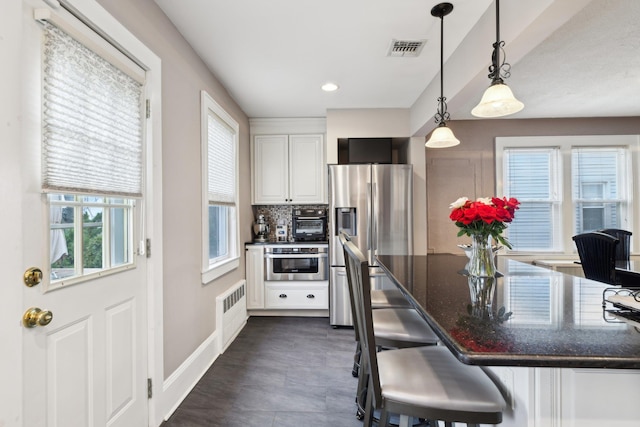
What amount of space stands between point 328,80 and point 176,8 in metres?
1.41

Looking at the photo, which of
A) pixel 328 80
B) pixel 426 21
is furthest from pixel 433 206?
pixel 426 21

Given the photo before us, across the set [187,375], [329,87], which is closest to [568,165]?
[329,87]

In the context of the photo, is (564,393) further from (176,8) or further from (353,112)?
(353,112)

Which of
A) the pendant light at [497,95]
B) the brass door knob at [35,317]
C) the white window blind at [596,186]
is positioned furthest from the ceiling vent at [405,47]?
the white window blind at [596,186]

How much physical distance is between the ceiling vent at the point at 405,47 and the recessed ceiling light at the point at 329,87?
72 cm

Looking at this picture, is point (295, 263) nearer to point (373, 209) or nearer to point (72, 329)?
point (373, 209)

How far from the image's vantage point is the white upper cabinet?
4043 millimetres

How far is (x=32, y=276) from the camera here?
106cm

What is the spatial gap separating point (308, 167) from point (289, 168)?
249 mm

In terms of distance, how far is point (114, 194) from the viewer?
1465 mm

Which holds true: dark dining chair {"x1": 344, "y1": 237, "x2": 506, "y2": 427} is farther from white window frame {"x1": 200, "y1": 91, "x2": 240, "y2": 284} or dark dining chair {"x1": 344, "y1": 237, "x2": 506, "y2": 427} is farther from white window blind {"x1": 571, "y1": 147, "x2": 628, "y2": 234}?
white window blind {"x1": 571, "y1": 147, "x2": 628, "y2": 234}

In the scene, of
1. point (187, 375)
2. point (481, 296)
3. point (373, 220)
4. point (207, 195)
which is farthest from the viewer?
point (373, 220)

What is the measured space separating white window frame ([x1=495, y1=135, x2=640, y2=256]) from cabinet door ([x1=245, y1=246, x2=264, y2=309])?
10.6 ft

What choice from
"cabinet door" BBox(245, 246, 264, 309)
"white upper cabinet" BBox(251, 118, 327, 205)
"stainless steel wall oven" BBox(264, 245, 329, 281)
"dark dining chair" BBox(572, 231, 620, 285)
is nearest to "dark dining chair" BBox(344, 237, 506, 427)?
"dark dining chair" BBox(572, 231, 620, 285)
